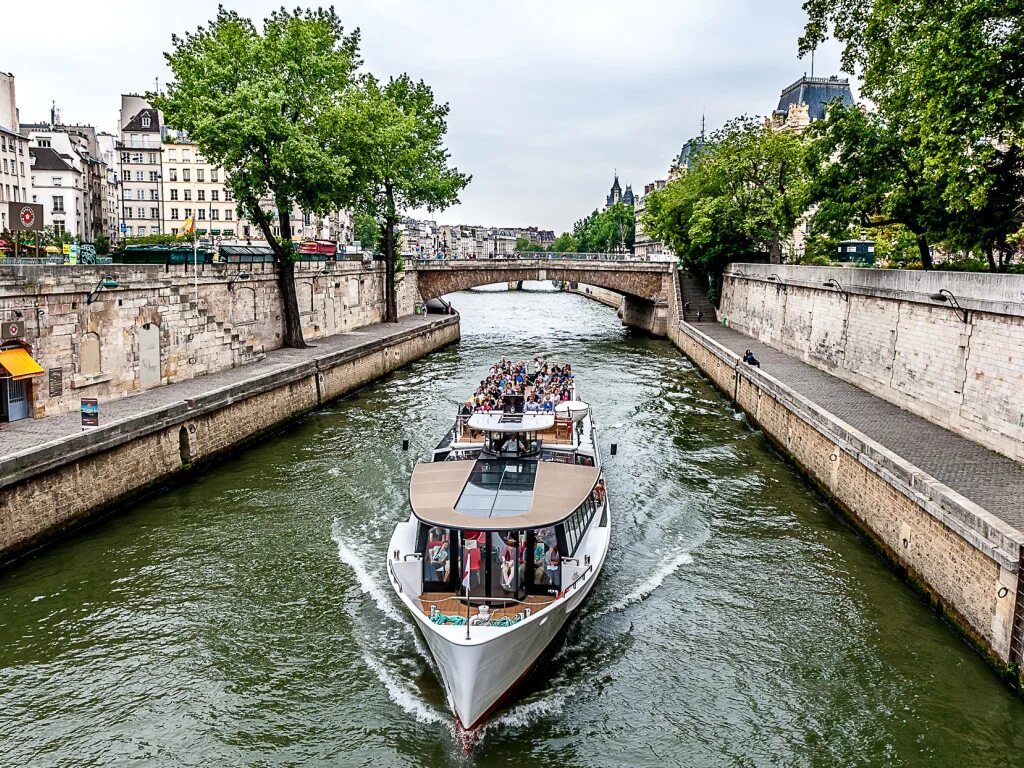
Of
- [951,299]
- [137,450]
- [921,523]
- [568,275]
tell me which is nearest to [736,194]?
[568,275]

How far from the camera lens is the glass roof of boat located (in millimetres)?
13336

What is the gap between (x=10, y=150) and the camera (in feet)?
178

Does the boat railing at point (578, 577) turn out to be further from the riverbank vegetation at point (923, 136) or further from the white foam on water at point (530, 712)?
the riverbank vegetation at point (923, 136)

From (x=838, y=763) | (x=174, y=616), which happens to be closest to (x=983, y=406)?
(x=838, y=763)

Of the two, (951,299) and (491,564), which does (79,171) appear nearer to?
(951,299)

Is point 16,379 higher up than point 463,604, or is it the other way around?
point 16,379

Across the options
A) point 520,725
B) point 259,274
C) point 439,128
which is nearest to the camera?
point 520,725

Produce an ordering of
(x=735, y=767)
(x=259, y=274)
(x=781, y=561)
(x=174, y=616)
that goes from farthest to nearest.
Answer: (x=259, y=274), (x=781, y=561), (x=174, y=616), (x=735, y=767)

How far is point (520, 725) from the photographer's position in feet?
39.5

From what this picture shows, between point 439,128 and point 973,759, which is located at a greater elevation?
point 439,128

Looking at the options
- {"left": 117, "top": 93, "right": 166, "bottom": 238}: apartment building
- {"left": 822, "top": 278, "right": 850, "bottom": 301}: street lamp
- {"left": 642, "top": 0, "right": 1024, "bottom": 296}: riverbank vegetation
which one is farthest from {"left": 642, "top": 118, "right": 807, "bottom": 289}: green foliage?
{"left": 117, "top": 93, "right": 166, "bottom": 238}: apartment building

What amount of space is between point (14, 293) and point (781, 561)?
19791 millimetres

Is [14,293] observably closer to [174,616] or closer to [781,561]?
[174,616]

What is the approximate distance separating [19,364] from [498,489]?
14.1 m
